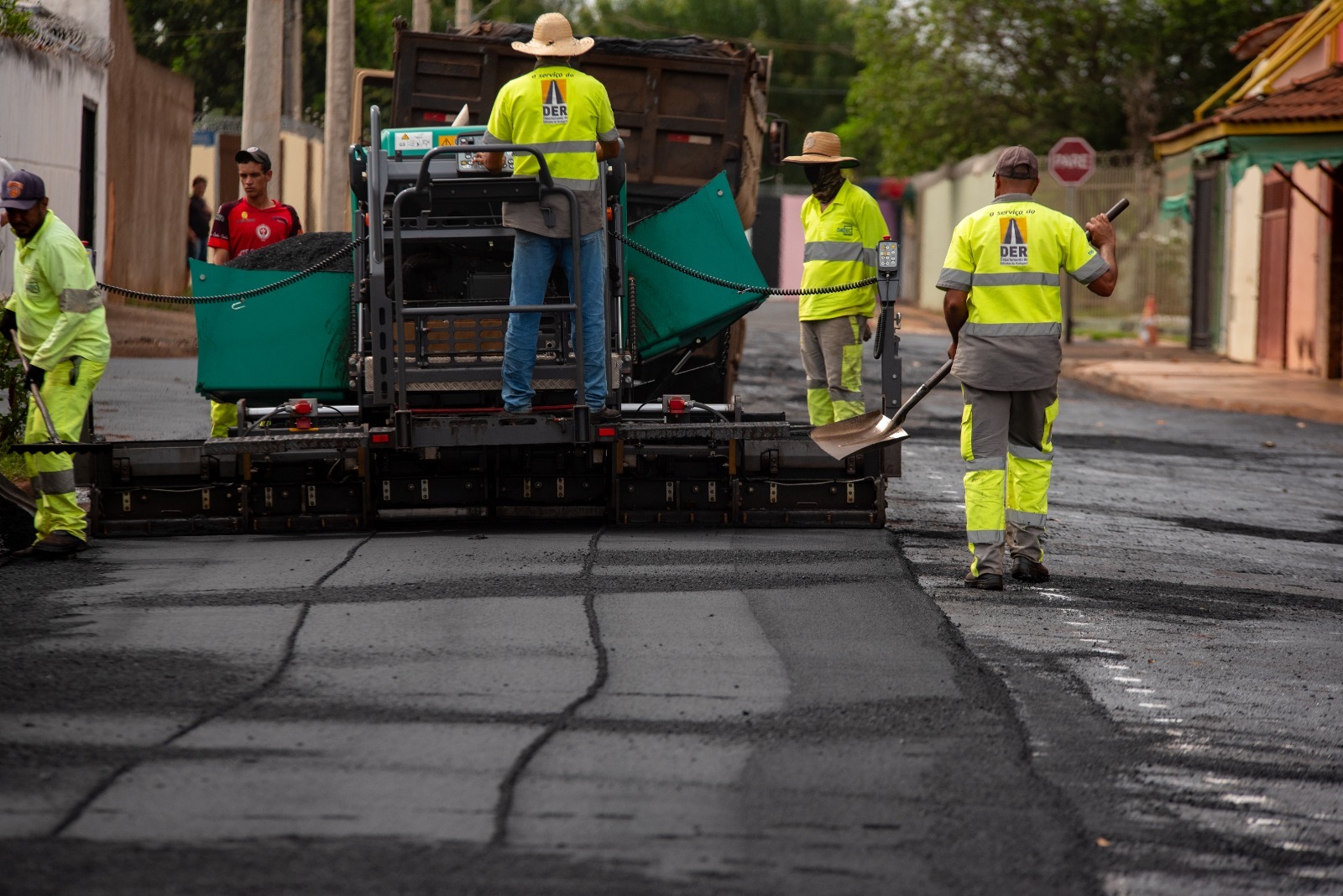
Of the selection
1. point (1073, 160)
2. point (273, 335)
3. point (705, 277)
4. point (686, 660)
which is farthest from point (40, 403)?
point (1073, 160)

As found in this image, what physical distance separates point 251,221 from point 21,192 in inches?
105

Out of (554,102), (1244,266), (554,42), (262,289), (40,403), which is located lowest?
(40,403)

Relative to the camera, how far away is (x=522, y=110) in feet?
27.8

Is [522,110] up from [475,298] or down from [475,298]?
up

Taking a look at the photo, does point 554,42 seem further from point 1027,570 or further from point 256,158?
point 1027,570

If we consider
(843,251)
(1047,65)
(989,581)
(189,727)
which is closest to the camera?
(189,727)

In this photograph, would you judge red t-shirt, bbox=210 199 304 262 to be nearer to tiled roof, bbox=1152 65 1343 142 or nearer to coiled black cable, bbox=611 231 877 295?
coiled black cable, bbox=611 231 877 295

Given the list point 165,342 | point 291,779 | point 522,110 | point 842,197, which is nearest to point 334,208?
point 165,342

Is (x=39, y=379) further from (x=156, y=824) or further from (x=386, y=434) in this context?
(x=156, y=824)

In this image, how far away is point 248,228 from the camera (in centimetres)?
1063

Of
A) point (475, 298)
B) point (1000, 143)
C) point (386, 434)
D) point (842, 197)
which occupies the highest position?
point (1000, 143)

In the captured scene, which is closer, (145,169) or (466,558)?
(466,558)

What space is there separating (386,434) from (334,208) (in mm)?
10770

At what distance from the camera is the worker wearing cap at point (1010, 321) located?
7.72m
